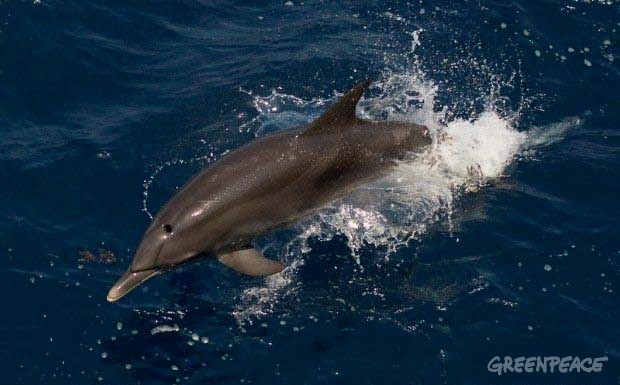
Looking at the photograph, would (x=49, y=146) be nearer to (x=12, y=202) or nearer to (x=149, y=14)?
(x=12, y=202)

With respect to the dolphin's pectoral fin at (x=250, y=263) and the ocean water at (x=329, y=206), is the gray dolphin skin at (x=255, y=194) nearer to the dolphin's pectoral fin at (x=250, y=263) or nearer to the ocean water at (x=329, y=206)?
the dolphin's pectoral fin at (x=250, y=263)

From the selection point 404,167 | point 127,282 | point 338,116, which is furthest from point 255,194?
point 404,167

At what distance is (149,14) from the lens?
17.0m

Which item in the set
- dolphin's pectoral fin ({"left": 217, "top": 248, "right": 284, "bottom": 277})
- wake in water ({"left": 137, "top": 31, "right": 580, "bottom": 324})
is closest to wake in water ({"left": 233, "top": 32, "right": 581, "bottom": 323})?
wake in water ({"left": 137, "top": 31, "right": 580, "bottom": 324})

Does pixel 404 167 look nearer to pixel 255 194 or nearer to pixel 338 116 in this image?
pixel 338 116

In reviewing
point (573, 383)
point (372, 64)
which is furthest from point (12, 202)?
point (573, 383)

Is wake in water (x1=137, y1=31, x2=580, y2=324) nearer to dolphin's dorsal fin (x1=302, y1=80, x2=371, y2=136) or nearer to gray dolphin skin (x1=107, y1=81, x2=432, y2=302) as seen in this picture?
gray dolphin skin (x1=107, y1=81, x2=432, y2=302)

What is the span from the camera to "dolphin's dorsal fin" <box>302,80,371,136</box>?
460 inches

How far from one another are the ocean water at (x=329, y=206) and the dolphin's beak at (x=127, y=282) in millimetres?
710

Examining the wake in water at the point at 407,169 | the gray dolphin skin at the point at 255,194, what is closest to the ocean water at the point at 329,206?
the wake in water at the point at 407,169

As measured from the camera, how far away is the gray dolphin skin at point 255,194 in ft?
36.7

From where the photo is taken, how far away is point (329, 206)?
42.1 ft

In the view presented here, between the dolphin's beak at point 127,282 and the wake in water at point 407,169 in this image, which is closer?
the dolphin's beak at point 127,282

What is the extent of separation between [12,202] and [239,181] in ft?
12.6
